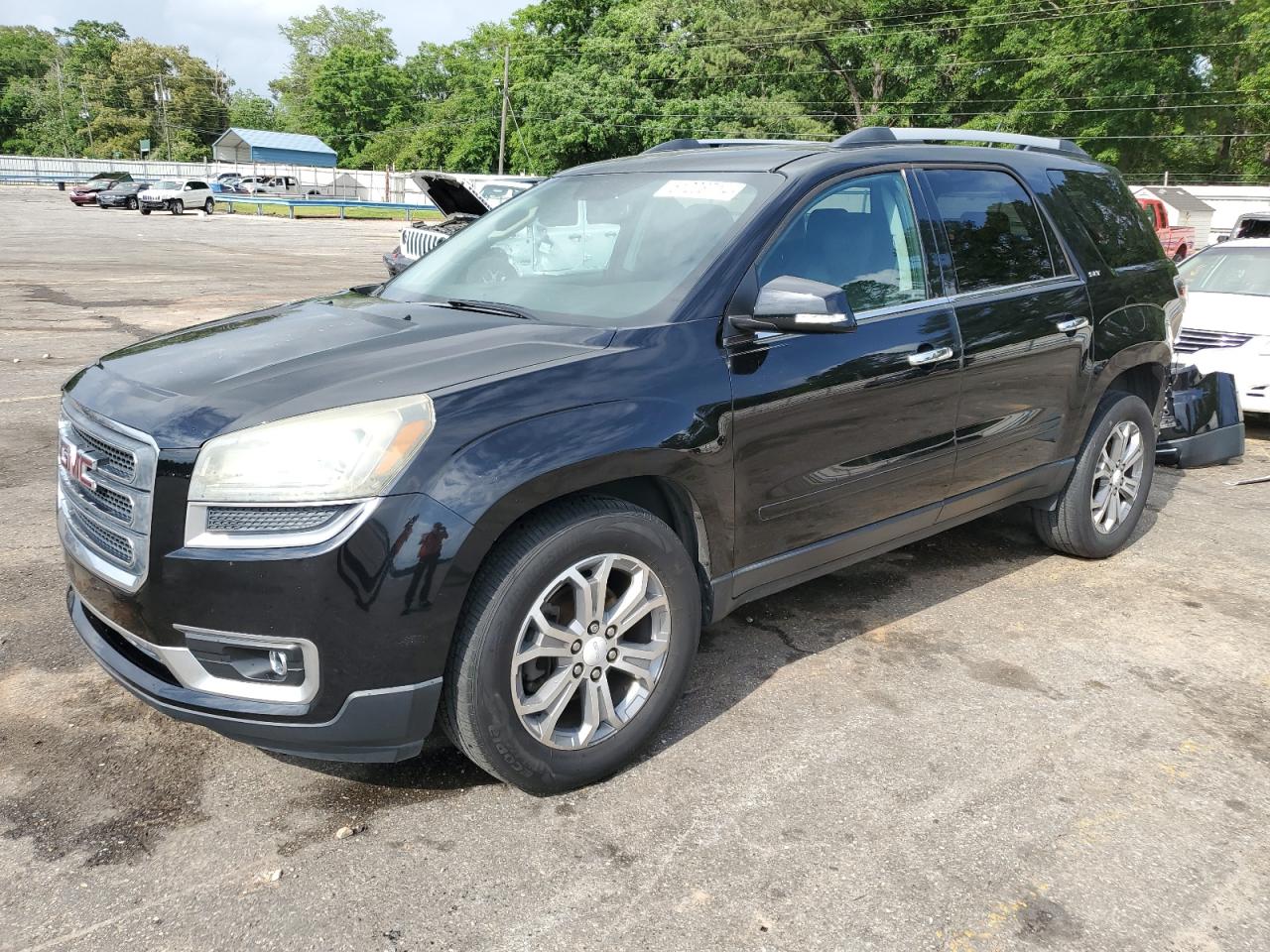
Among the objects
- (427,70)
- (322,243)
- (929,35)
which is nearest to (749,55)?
(929,35)

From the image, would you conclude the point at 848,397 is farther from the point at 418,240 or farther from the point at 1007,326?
the point at 418,240

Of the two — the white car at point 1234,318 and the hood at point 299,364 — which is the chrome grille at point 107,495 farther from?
the white car at point 1234,318

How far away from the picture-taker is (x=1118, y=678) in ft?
12.5

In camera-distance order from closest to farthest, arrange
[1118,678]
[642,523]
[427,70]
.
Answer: [642,523]
[1118,678]
[427,70]

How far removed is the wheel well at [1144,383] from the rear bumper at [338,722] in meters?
3.74

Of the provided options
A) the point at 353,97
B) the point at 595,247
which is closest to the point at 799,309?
the point at 595,247

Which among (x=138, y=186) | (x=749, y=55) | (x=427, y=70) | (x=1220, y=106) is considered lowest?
(x=138, y=186)

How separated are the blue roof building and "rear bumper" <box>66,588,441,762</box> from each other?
8379cm

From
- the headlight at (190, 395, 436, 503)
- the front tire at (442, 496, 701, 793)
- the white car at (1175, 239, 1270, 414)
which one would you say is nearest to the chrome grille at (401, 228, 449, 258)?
the white car at (1175, 239, 1270, 414)

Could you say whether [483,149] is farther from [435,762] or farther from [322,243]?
[435,762]

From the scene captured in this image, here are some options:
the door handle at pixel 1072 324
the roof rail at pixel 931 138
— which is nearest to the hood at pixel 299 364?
the roof rail at pixel 931 138

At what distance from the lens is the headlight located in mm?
2482

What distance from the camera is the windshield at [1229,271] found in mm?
8602

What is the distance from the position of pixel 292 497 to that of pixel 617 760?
1.20m
